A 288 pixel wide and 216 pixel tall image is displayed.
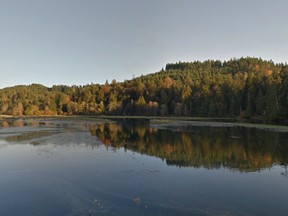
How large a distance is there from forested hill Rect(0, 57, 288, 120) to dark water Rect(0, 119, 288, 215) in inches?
1826

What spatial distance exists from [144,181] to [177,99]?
Answer: 128m

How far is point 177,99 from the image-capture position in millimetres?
145250

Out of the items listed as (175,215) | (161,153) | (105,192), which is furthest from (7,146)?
(175,215)

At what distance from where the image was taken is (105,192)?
16094 mm

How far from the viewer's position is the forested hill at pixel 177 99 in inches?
3656

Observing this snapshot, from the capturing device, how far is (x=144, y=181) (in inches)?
733

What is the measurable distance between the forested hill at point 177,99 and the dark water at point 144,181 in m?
46.4

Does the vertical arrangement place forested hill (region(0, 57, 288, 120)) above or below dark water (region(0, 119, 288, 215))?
above

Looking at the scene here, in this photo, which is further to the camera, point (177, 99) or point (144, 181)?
point (177, 99)

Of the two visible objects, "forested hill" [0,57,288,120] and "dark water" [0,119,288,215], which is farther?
"forested hill" [0,57,288,120]

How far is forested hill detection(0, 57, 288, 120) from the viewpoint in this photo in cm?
9288

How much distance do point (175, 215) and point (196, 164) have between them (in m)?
12.1

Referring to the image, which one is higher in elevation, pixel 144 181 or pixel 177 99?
pixel 177 99

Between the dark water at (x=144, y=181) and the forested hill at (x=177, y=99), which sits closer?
the dark water at (x=144, y=181)
